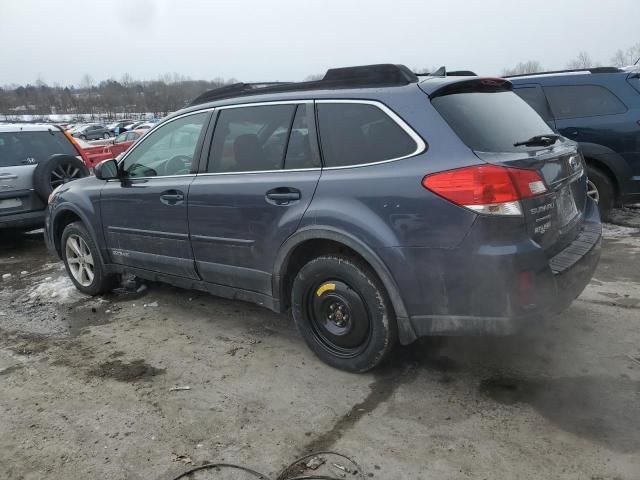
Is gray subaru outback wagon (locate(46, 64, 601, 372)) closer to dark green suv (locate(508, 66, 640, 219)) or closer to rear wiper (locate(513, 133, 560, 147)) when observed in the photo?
rear wiper (locate(513, 133, 560, 147))

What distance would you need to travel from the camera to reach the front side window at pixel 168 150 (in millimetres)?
4215

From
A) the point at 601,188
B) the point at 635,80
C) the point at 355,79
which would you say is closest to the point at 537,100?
the point at 635,80

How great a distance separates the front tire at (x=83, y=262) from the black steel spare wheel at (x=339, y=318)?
2558mm

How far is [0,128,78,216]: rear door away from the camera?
7.13 meters

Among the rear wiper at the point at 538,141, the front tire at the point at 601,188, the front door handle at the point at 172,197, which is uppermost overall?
the rear wiper at the point at 538,141

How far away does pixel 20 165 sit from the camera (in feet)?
24.1

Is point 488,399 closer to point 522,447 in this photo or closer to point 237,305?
point 522,447

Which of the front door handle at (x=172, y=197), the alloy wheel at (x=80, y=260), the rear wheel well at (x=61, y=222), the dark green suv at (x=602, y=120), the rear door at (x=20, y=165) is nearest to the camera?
the front door handle at (x=172, y=197)

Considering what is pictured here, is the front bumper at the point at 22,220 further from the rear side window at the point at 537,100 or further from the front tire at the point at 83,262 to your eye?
the rear side window at the point at 537,100

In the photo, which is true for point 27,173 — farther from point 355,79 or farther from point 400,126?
point 400,126

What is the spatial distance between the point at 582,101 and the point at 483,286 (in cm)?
517

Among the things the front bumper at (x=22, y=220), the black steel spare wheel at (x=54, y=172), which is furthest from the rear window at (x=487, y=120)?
the front bumper at (x=22, y=220)

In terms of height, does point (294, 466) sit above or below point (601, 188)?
below

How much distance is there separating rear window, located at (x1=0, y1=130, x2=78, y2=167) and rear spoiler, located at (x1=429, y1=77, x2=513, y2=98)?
639cm
